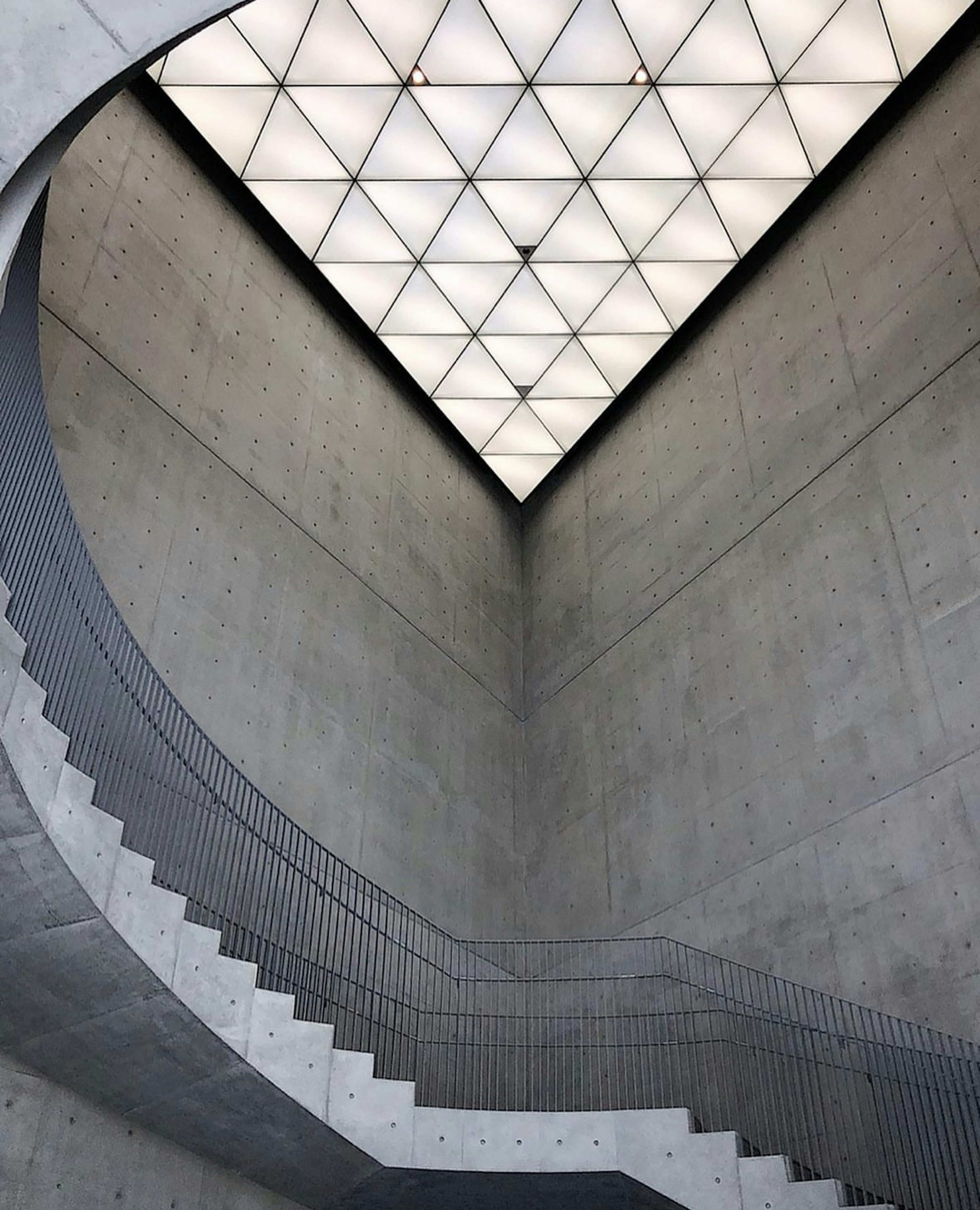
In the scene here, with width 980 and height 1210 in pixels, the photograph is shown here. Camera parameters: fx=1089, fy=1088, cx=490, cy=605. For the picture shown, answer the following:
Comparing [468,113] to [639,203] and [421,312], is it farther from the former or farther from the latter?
[421,312]

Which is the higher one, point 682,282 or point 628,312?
point 682,282

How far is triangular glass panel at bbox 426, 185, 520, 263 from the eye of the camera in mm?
39750

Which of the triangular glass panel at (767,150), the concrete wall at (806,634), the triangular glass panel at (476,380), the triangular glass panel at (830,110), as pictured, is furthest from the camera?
the triangular glass panel at (476,380)

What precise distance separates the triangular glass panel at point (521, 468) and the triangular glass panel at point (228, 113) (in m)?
15.8

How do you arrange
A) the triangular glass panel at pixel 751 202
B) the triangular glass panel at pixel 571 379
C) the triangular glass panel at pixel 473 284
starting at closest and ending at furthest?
the triangular glass panel at pixel 751 202
the triangular glass panel at pixel 473 284
the triangular glass panel at pixel 571 379

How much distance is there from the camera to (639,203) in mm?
39531

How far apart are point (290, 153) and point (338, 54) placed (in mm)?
3904

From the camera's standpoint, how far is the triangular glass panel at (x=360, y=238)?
39688 mm

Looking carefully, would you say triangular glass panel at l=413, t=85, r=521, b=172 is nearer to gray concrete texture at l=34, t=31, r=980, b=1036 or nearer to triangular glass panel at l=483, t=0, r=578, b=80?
triangular glass panel at l=483, t=0, r=578, b=80

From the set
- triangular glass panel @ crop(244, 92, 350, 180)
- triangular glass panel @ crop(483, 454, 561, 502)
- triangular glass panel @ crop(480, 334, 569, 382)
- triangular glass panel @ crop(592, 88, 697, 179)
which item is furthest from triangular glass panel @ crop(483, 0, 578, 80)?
triangular glass panel @ crop(483, 454, 561, 502)

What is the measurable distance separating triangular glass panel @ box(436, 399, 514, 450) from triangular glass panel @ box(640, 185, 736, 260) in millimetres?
8536

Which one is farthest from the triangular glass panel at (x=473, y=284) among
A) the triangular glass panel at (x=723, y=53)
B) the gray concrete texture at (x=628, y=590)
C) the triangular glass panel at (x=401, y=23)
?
the triangular glass panel at (x=723, y=53)

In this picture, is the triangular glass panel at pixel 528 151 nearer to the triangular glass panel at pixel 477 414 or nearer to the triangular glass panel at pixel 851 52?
the triangular glass panel at pixel 851 52

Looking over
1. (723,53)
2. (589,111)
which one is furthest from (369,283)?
(723,53)
